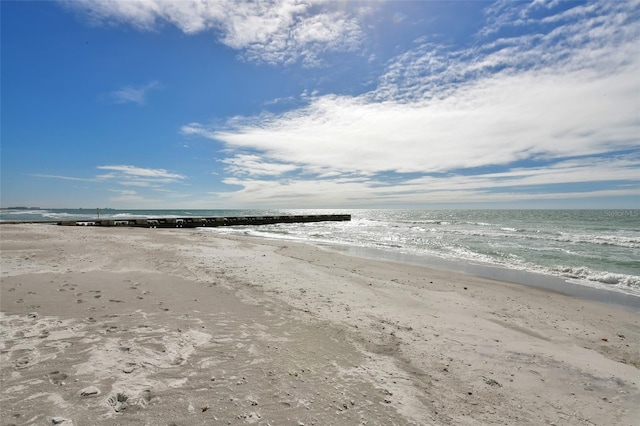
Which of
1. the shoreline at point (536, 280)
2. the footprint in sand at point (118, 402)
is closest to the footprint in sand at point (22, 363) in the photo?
the footprint in sand at point (118, 402)

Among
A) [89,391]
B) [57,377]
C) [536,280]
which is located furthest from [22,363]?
[536,280]

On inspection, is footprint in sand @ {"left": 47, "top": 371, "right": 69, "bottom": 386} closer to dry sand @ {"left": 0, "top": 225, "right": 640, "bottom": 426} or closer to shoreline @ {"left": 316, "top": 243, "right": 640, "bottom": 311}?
dry sand @ {"left": 0, "top": 225, "right": 640, "bottom": 426}

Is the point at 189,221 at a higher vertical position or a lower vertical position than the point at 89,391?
higher

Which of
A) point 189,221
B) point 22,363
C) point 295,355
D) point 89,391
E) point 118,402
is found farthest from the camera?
point 189,221

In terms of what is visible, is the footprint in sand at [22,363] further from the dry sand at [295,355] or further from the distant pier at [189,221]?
the distant pier at [189,221]

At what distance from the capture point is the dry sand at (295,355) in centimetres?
351

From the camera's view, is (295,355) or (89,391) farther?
(295,355)

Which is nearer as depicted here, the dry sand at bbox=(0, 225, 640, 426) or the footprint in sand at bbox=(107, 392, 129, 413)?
the footprint in sand at bbox=(107, 392, 129, 413)

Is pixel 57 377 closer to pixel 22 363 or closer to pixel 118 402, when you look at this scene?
pixel 22 363

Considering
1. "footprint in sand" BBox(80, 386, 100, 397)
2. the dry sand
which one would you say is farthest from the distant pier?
"footprint in sand" BBox(80, 386, 100, 397)

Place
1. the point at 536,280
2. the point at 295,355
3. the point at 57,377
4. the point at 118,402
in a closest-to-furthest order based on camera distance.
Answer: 1. the point at 118,402
2. the point at 57,377
3. the point at 295,355
4. the point at 536,280

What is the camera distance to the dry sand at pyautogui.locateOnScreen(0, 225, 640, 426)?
3510 millimetres

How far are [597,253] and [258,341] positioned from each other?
80.0 ft

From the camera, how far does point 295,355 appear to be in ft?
15.7
